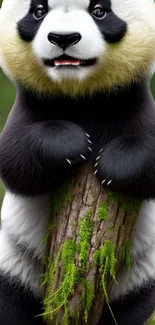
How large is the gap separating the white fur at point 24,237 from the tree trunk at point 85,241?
0.25m

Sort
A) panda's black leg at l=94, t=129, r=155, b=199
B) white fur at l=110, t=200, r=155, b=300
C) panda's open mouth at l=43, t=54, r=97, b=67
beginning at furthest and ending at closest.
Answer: white fur at l=110, t=200, r=155, b=300, panda's black leg at l=94, t=129, r=155, b=199, panda's open mouth at l=43, t=54, r=97, b=67

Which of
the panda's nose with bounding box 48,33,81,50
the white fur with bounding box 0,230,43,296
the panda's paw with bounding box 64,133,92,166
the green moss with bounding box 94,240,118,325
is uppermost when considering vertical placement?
the panda's nose with bounding box 48,33,81,50

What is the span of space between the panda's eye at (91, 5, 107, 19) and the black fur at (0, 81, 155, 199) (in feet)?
1.15

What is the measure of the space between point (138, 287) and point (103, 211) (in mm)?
673

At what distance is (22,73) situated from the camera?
3.76 meters

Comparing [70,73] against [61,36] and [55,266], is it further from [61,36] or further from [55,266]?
[55,266]

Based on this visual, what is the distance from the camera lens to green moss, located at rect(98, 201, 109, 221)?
3697 mm

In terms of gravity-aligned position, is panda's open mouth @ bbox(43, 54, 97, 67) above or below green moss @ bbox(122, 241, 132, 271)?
above

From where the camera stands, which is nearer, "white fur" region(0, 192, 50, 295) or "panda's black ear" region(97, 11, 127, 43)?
"panda's black ear" region(97, 11, 127, 43)

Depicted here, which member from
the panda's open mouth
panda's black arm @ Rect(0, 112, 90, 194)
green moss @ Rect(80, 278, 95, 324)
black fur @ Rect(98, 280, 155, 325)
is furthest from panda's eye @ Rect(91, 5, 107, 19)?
black fur @ Rect(98, 280, 155, 325)

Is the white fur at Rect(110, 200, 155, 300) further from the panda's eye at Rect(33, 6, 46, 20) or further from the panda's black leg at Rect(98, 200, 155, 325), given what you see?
the panda's eye at Rect(33, 6, 46, 20)

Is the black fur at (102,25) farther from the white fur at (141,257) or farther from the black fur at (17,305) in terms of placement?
the black fur at (17,305)

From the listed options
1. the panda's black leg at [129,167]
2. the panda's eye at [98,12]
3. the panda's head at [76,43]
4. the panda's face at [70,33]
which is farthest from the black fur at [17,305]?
the panda's eye at [98,12]

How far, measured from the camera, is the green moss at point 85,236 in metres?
3.70
